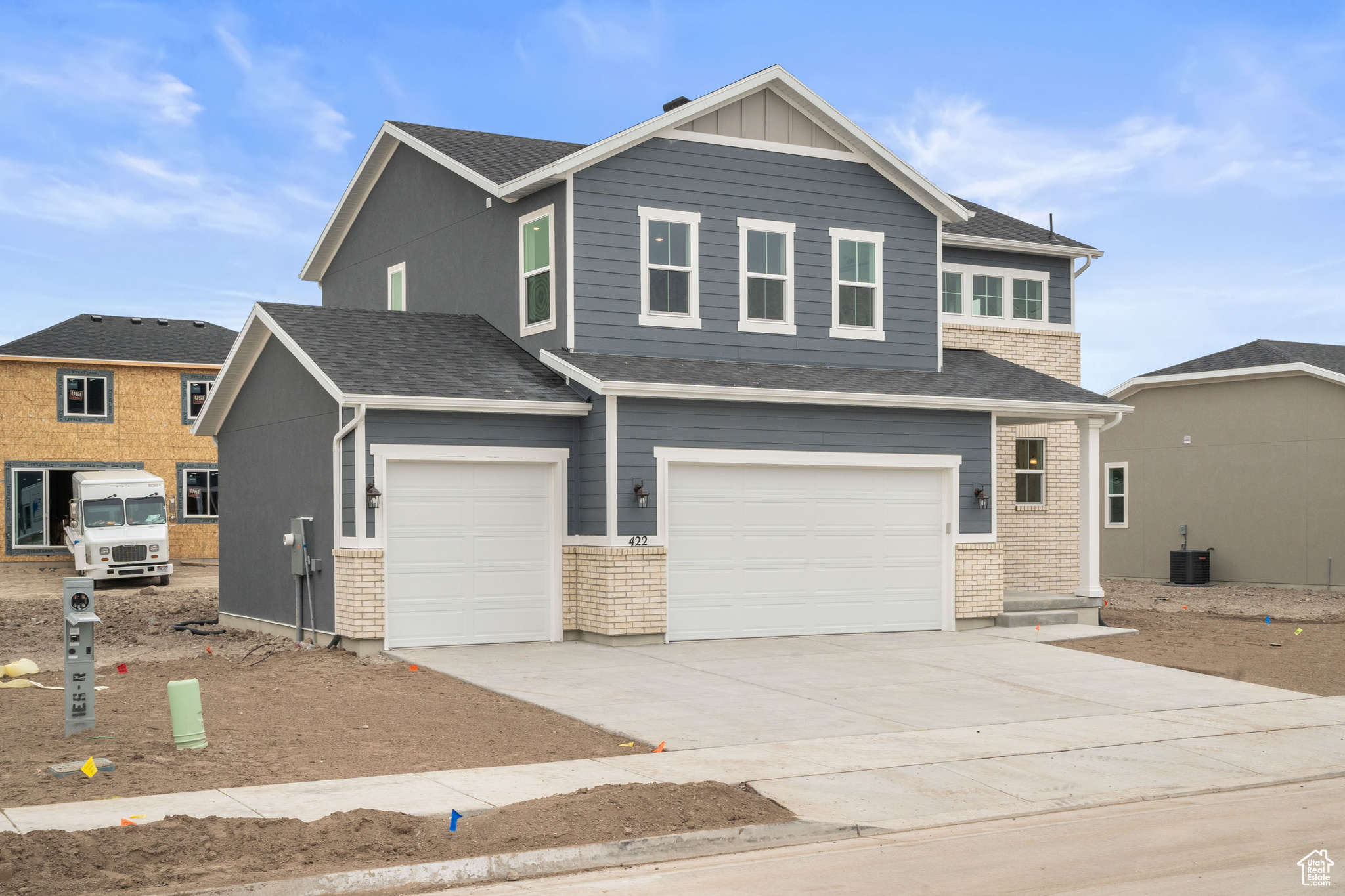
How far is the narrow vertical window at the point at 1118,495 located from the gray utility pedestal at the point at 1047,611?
1324 cm

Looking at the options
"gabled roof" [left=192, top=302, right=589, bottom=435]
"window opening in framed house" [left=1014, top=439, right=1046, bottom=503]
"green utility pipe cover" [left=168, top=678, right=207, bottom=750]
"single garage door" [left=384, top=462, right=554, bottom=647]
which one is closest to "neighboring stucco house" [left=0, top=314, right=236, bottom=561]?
"gabled roof" [left=192, top=302, right=589, bottom=435]

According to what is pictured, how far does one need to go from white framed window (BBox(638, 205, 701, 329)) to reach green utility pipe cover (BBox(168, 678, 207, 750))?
9230mm

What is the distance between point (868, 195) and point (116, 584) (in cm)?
2227

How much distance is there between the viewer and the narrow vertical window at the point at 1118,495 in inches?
1289

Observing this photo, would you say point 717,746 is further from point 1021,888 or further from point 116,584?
point 116,584

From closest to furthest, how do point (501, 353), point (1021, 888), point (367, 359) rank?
point (1021, 888) < point (367, 359) < point (501, 353)

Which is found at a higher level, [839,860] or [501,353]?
[501,353]

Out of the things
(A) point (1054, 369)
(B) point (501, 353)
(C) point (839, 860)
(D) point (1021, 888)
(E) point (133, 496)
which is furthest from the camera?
(E) point (133, 496)

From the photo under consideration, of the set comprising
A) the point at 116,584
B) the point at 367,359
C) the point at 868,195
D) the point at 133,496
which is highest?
the point at 868,195

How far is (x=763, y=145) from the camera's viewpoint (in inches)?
736

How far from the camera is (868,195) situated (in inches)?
766

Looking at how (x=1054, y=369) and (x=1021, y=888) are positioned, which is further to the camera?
(x=1054, y=369)

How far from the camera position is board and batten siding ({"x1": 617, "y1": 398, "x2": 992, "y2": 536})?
16656 millimetres

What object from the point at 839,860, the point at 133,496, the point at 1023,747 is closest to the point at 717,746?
the point at 1023,747
